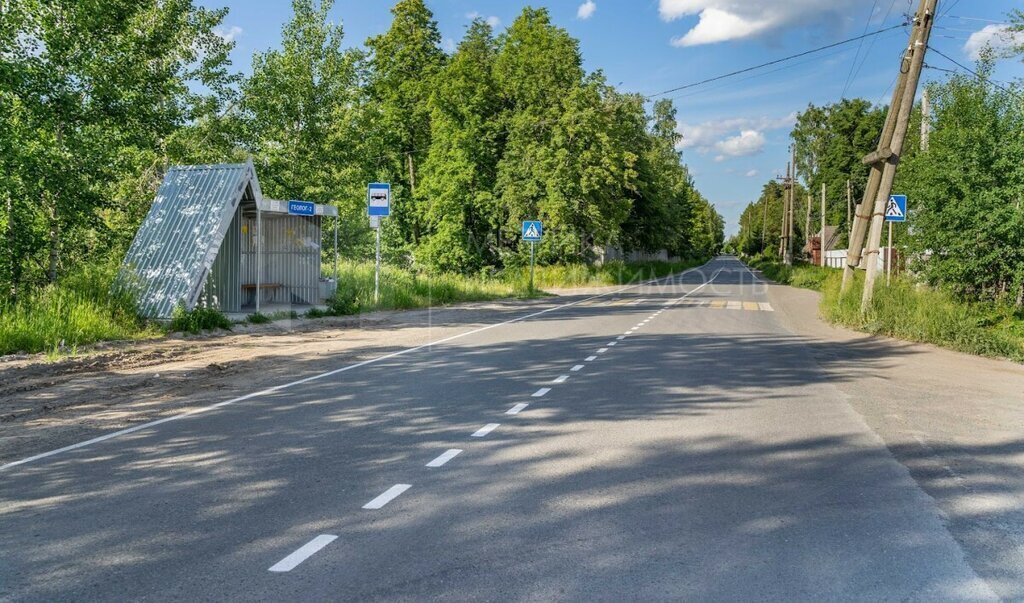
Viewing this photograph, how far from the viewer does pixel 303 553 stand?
14.1 ft

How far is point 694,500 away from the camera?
17.7ft

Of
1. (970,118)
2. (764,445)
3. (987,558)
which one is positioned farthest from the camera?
(970,118)

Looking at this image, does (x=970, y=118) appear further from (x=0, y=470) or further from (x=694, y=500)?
(x=0, y=470)

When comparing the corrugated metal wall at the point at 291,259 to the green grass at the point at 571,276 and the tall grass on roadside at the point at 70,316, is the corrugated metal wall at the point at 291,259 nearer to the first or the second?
the tall grass on roadside at the point at 70,316

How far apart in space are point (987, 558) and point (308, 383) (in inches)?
314

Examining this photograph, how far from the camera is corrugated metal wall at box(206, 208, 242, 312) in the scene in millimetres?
19578

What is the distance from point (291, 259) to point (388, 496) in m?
19.1

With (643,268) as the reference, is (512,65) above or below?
above

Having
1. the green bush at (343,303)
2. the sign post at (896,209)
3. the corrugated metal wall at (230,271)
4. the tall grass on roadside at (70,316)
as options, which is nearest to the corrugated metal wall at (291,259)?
the green bush at (343,303)

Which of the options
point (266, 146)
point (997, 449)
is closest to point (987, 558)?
point (997, 449)

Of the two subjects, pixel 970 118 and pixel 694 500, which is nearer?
pixel 694 500

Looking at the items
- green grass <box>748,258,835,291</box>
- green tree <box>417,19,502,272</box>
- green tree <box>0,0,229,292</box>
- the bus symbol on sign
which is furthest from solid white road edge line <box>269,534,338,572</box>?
green tree <box>417,19,502,272</box>

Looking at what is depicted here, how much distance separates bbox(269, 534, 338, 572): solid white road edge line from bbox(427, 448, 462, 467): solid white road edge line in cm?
170

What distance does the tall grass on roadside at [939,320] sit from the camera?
1491 cm
